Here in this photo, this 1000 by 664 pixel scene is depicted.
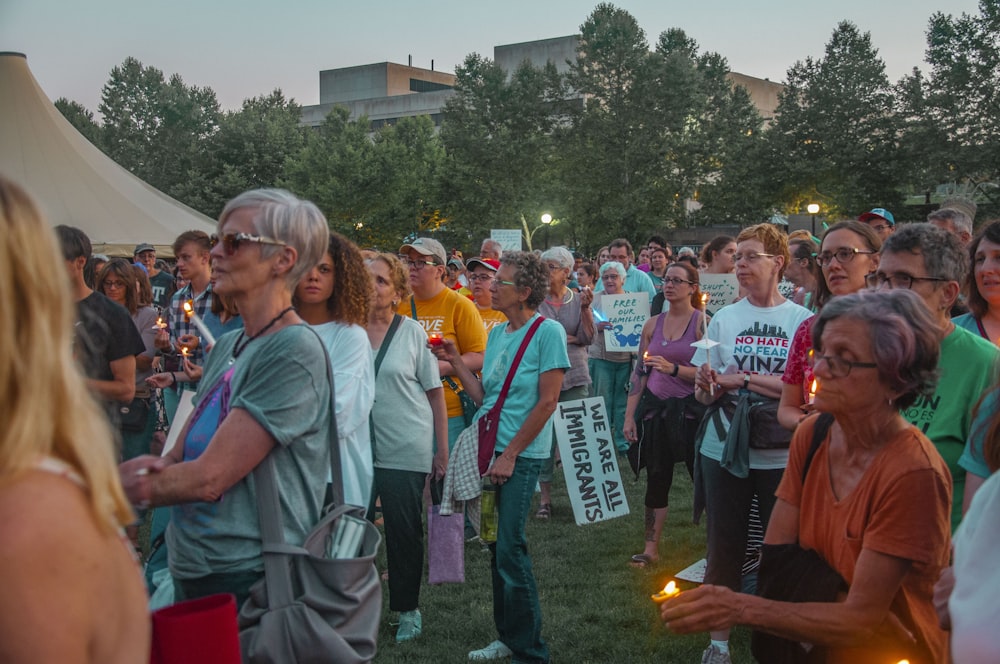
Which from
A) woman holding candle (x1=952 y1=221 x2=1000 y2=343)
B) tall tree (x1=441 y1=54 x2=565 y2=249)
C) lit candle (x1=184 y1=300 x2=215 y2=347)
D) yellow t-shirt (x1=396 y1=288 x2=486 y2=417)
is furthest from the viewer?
tall tree (x1=441 y1=54 x2=565 y2=249)

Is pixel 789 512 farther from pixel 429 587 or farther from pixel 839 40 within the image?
pixel 839 40

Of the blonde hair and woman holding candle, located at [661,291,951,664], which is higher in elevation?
the blonde hair

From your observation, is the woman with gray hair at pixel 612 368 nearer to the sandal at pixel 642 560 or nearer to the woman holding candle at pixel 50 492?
the sandal at pixel 642 560

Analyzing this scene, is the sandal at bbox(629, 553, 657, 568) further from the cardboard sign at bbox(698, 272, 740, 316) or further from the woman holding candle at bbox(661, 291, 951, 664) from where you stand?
the woman holding candle at bbox(661, 291, 951, 664)

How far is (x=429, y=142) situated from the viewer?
54.1 m

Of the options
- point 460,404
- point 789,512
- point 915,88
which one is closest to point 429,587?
point 460,404

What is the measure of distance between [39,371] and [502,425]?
12.0ft

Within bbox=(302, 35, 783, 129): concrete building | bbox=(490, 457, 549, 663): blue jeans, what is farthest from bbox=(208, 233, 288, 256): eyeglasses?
bbox=(302, 35, 783, 129): concrete building

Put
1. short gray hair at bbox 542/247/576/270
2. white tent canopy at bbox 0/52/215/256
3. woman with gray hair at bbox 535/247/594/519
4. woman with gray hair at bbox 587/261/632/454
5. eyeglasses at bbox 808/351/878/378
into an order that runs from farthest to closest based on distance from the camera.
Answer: white tent canopy at bbox 0/52/215/256 < woman with gray hair at bbox 587/261/632/454 < short gray hair at bbox 542/247/576/270 < woman with gray hair at bbox 535/247/594/519 < eyeglasses at bbox 808/351/878/378

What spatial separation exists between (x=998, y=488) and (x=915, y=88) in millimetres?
49393

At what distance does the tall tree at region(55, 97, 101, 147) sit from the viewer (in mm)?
74688

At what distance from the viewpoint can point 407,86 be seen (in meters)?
98.9

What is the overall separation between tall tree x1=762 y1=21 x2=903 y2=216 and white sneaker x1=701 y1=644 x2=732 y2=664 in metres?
46.3

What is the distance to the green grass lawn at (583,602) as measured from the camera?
5152 mm
